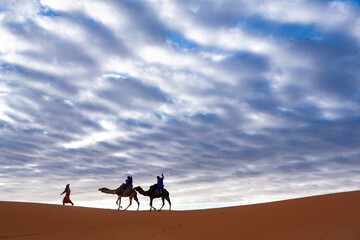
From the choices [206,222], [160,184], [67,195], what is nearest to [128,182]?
[160,184]

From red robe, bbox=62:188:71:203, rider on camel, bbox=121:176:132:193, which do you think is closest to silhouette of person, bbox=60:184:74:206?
red robe, bbox=62:188:71:203

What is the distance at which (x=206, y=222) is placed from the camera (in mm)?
19844

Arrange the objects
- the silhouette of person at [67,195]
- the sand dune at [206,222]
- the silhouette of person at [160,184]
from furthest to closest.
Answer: the silhouette of person at [67,195] → the silhouette of person at [160,184] → the sand dune at [206,222]

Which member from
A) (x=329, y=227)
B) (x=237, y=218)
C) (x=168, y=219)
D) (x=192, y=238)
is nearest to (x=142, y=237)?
(x=192, y=238)

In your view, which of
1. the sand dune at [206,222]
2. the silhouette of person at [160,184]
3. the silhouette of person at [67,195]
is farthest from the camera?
the silhouette of person at [67,195]

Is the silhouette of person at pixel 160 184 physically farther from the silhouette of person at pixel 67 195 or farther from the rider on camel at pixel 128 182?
the silhouette of person at pixel 67 195

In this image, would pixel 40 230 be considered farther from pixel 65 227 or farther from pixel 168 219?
pixel 168 219

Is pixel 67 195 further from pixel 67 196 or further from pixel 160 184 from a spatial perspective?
pixel 160 184

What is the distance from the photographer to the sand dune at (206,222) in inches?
674

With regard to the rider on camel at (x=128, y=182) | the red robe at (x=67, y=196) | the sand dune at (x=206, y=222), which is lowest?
the sand dune at (x=206, y=222)

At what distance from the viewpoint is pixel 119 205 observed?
91.2 feet

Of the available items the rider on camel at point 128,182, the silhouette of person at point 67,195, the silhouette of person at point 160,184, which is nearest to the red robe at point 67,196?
the silhouette of person at point 67,195

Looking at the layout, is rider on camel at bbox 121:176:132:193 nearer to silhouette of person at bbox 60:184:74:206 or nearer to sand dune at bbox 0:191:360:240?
silhouette of person at bbox 60:184:74:206

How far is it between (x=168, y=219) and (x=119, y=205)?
777 centimetres
